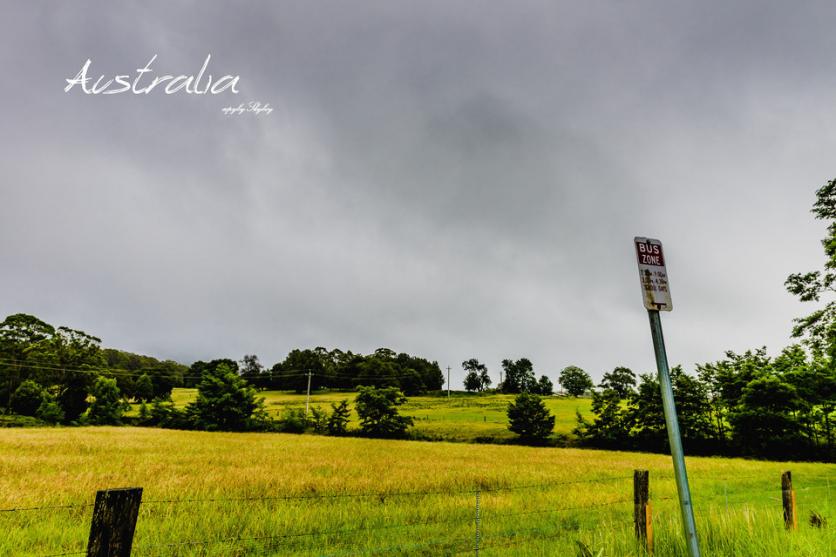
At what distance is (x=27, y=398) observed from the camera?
51.0 m

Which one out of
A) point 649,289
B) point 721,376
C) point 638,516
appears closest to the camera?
point 649,289

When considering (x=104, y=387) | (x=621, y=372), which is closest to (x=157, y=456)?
(x=104, y=387)

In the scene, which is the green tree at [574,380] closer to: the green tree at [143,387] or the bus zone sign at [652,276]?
the green tree at [143,387]

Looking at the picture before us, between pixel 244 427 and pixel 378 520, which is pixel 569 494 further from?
pixel 244 427

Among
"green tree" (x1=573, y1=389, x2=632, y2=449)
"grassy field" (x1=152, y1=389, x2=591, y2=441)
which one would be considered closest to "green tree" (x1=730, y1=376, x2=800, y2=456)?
"green tree" (x1=573, y1=389, x2=632, y2=449)

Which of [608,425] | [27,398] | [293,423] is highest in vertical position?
[27,398]

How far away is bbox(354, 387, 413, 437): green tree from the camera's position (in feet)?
155

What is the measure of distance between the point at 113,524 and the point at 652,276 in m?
4.96

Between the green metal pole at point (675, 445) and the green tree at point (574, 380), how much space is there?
491 ft

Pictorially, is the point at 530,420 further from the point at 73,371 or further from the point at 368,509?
the point at 73,371

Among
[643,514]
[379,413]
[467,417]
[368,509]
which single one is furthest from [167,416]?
[643,514]

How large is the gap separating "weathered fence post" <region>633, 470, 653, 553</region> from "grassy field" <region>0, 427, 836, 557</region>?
18cm

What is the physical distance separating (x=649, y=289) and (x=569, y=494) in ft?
41.4

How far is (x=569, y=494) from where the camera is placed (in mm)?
13805
